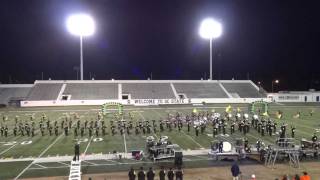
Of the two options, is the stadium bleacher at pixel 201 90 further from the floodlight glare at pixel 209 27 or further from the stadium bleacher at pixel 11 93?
the stadium bleacher at pixel 11 93

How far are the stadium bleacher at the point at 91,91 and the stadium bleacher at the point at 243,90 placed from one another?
21500 mm

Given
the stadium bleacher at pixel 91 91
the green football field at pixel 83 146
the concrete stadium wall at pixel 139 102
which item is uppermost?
the stadium bleacher at pixel 91 91

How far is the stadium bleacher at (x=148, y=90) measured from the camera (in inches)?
2530

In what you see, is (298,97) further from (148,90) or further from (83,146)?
(83,146)

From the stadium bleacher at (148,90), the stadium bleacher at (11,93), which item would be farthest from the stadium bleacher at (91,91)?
the stadium bleacher at (11,93)

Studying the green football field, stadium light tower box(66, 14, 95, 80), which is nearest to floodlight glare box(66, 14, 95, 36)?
stadium light tower box(66, 14, 95, 80)

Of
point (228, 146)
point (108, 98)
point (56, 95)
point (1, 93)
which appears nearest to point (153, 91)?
point (108, 98)

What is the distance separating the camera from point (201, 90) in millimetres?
68188

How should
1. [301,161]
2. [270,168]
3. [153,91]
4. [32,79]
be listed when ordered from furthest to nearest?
[32,79], [153,91], [301,161], [270,168]

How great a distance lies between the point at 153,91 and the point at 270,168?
4957 centimetres

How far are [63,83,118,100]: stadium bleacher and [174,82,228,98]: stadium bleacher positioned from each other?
12155 mm

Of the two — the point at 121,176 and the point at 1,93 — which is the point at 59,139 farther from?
the point at 1,93

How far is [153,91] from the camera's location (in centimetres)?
6694

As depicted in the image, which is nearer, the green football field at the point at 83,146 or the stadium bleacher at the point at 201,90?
the green football field at the point at 83,146
